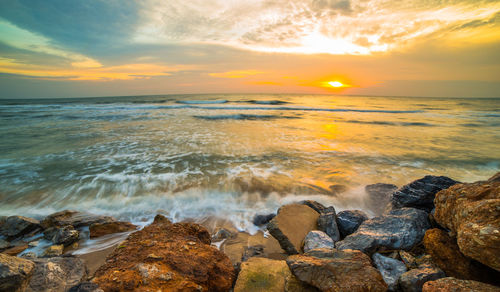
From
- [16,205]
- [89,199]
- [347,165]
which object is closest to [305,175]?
[347,165]

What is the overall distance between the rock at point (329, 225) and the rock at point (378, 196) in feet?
5.49

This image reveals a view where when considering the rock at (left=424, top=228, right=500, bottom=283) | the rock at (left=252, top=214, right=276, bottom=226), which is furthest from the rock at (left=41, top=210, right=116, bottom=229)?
the rock at (left=424, top=228, right=500, bottom=283)

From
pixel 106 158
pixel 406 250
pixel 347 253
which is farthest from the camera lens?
pixel 106 158

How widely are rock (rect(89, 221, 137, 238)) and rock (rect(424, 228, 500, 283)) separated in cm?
428

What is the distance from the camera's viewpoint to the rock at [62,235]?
3217 mm

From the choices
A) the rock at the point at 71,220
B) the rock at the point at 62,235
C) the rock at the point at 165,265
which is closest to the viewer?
the rock at the point at 165,265

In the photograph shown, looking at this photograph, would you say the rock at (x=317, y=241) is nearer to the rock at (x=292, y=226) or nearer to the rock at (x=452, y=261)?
the rock at (x=292, y=226)

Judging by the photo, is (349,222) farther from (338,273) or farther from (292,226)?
(338,273)

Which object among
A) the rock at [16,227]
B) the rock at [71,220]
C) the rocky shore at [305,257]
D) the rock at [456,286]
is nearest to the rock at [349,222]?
the rocky shore at [305,257]

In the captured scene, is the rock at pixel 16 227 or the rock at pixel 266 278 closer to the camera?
the rock at pixel 266 278

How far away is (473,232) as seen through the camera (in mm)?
1818

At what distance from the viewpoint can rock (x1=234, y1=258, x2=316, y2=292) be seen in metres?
1.97

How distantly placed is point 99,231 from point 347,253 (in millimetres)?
3729

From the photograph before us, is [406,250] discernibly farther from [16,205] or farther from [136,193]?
[16,205]
